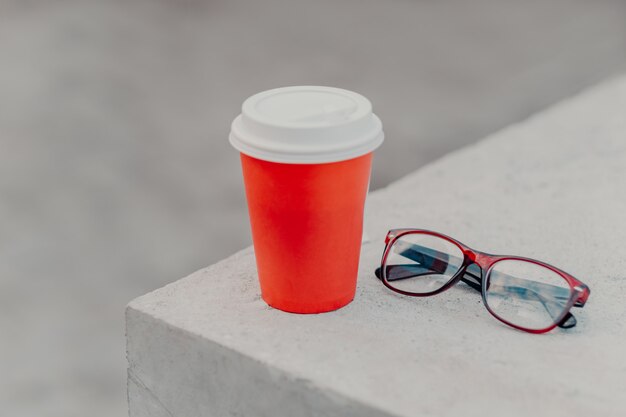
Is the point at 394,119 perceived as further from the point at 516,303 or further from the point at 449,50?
the point at 516,303

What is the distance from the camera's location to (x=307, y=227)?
1003 mm

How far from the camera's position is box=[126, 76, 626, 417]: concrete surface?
93 centimetres

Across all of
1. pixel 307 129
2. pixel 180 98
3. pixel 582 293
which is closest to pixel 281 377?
pixel 307 129

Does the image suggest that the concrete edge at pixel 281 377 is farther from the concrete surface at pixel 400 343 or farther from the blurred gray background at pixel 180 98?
the blurred gray background at pixel 180 98

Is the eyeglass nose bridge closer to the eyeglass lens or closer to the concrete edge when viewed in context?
the eyeglass lens

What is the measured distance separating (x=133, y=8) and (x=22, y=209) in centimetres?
114

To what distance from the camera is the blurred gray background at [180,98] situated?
2.22m

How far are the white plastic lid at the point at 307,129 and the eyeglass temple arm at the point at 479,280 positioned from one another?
0.24 meters

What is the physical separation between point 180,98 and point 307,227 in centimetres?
194

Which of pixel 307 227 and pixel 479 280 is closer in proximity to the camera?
pixel 307 227

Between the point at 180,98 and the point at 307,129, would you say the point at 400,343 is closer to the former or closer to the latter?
the point at 307,129

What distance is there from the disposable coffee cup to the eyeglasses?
11cm

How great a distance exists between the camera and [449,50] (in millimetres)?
3301

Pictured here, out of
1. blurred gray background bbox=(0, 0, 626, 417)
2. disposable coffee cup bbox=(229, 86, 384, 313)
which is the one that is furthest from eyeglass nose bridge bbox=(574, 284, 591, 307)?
blurred gray background bbox=(0, 0, 626, 417)
